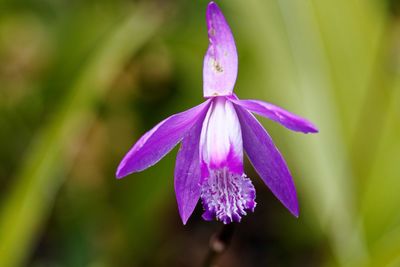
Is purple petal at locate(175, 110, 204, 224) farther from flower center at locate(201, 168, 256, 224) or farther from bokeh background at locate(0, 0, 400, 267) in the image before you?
bokeh background at locate(0, 0, 400, 267)

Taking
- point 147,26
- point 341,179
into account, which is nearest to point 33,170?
point 147,26

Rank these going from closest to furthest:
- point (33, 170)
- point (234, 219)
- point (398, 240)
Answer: point (234, 219), point (398, 240), point (33, 170)

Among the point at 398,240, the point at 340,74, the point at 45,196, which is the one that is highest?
the point at 340,74

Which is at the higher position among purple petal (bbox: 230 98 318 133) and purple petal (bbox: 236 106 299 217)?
purple petal (bbox: 230 98 318 133)

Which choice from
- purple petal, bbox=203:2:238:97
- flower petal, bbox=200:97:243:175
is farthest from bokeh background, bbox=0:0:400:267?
purple petal, bbox=203:2:238:97

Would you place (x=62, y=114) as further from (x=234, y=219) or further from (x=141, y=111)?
(x=234, y=219)

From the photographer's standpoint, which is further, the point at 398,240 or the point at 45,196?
the point at 45,196

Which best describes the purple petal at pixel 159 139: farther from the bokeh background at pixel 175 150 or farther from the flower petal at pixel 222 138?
the bokeh background at pixel 175 150

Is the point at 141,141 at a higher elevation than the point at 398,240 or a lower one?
higher
